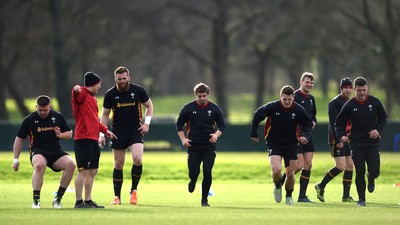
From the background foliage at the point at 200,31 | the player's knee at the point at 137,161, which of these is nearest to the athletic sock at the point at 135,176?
the player's knee at the point at 137,161

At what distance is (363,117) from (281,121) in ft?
4.45

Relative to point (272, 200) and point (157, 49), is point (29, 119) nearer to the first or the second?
point (272, 200)

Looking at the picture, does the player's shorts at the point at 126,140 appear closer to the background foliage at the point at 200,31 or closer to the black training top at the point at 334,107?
the black training top at the point at 334,107

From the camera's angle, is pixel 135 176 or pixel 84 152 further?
pixel 135 176

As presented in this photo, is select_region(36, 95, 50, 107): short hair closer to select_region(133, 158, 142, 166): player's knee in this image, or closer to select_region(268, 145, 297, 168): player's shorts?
select_region(133, 158, 142, 166): player's knee

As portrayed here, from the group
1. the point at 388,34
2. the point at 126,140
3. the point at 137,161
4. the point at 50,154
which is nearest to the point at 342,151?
the point at 137,161

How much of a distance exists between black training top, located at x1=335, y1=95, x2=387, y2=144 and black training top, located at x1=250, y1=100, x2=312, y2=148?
2.18ft

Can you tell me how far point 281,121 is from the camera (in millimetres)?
18625

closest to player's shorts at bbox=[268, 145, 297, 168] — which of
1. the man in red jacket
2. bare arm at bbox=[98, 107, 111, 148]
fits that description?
bare arm at bbox=[98, 107, 111, 148]

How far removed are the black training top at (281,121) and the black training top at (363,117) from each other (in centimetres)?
67

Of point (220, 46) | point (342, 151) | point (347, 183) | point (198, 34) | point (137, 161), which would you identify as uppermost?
point (198, 34)

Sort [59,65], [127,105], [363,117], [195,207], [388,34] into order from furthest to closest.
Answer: [388,34], [59,65], [127,105], [363,117], [195,207]

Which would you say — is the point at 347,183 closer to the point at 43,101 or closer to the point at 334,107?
the point at 334,107

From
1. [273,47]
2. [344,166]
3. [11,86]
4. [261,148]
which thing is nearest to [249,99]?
[273,47]
